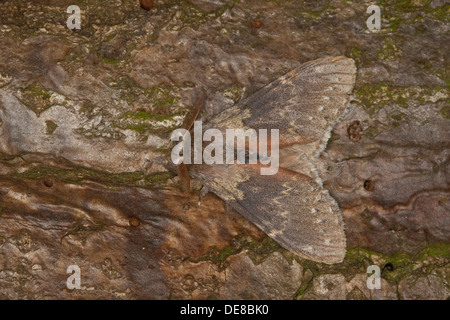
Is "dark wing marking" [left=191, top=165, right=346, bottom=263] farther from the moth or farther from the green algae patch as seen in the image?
the green algae patch

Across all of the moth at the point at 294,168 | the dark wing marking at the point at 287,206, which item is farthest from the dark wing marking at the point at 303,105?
the dark wing marking at the point at 287,206

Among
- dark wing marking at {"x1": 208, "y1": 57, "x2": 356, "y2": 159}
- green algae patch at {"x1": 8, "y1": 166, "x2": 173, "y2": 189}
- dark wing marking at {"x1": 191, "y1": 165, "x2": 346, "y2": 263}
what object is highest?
dark wing marking at {"x1": 208, "y1": 57, "x2": 356, "y2": 159}

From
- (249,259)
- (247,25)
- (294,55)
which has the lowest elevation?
(249,259)

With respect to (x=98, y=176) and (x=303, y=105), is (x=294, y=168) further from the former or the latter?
(x=98, y=176)

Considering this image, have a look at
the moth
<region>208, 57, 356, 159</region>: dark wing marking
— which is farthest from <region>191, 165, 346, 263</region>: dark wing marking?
<region>208, 57, 356, 159</region>: dark wing marking

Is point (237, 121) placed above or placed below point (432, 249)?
above

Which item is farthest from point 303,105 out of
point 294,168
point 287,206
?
point 287,206

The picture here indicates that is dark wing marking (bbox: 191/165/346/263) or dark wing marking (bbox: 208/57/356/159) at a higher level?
dark wing marking (bbox: 208/57/356/159)

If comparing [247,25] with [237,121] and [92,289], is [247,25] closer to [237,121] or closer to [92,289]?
[237,121]

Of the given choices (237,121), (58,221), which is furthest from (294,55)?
(58,221)
